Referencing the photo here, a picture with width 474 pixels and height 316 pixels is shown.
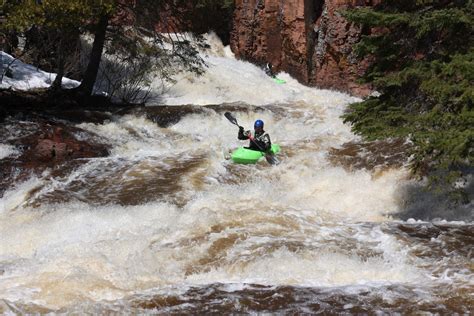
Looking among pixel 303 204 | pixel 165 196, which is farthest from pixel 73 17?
pixel 303 204

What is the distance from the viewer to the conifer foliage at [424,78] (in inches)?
244

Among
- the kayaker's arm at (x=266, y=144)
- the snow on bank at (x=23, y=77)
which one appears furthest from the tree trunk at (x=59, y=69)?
the kayaker's arm at (x=266, y=144)

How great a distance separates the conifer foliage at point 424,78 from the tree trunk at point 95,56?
8.14m

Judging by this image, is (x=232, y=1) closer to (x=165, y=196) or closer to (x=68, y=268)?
(x=165, y=196)

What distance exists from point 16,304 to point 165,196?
154 inches

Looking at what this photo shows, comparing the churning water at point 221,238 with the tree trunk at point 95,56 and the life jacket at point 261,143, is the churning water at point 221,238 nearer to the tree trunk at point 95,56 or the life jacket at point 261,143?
the life jacket at point 261,143

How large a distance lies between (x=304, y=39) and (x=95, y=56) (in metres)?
8.23

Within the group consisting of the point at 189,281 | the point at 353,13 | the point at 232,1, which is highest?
the point at 232,1

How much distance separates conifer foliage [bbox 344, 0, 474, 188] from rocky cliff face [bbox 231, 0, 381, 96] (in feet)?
31.0

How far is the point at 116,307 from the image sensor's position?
484 centimetres

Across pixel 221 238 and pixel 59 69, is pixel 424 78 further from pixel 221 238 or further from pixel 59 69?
pixel 59 69

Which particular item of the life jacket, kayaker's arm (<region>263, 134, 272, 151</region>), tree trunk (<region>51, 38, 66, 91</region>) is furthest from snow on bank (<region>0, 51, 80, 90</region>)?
kayaker's arm (<region>263, 134, 272, 151</region>)

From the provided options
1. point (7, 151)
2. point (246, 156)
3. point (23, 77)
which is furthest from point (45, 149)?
point (23, 77)

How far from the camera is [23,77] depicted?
51.9 feet
